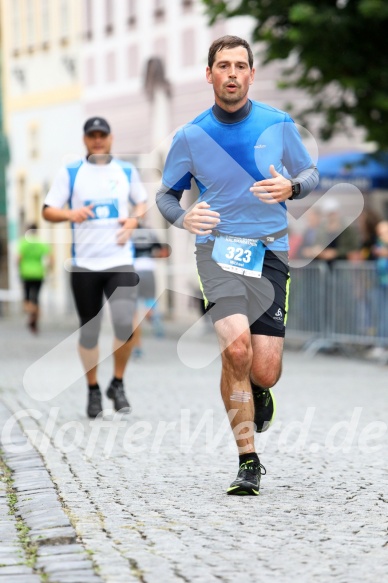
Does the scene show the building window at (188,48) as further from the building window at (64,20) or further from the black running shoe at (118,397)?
the black running shoe at (118,397)

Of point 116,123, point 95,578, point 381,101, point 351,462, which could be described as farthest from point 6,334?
point 95,578

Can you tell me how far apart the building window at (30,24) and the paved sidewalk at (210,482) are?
3031 centimetres

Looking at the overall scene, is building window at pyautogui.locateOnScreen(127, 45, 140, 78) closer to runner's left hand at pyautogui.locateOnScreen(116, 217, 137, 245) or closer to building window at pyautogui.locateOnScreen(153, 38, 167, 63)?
building window at pyautogui.locateOnScreen(153, 38, 167, 63)

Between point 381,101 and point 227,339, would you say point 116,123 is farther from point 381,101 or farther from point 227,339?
point 227,339

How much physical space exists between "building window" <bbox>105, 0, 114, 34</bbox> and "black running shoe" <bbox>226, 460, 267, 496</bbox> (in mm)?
31417

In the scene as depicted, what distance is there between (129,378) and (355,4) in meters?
6.25

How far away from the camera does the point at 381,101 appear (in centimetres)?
1866

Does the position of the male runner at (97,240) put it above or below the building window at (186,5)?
below

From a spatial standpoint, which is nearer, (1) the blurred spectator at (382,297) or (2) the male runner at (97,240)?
(2) the male runner at (97,240)

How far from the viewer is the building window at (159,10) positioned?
34.4 meters

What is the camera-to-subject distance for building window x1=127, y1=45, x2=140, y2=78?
118ft

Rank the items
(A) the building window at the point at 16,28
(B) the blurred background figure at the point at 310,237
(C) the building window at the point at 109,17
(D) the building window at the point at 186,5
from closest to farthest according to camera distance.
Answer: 1. (B) the blurred background figure at the point at 310,237
2. (D) the building window at the point at 186,5
3. (C) the building window at the point at 109,17
4. (A) the building window at the point at 16,28

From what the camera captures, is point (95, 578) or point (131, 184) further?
point (131, 184)

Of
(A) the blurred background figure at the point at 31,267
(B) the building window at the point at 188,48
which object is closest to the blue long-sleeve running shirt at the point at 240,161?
(A) the blurred background figure at the point at 31,267
